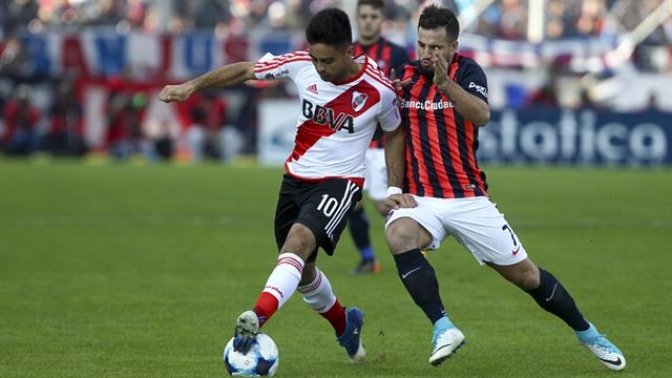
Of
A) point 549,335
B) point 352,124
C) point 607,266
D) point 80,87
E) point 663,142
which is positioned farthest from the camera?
point 80,87

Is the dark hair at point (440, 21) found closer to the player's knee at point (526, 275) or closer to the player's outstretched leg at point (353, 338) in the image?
the player's knee at point (526, 275)

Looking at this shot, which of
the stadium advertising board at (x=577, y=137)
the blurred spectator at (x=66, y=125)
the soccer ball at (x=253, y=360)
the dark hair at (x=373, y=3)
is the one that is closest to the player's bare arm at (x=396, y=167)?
the soccer ball at (x=253, y=360)

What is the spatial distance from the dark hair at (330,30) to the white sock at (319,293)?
139cm

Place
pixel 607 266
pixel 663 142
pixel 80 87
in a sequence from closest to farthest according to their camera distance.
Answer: pixel 607 266 < pixel 663 142 < pixel 80 87

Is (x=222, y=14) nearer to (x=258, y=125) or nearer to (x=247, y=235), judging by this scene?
(x=258, y=125)

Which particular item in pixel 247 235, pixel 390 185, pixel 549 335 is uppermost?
pixel 390 185

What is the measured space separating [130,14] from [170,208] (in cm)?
1599

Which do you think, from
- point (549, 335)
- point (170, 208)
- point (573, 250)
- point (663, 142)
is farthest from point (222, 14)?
point (549, 335)

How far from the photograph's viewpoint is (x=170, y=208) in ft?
63.2

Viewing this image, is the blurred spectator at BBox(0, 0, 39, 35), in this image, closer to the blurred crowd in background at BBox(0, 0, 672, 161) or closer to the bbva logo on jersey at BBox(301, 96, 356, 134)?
the blurred crowd in background at BBox(0, 0, 672, 161)

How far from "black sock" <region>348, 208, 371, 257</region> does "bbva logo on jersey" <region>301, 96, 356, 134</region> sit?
4.74m

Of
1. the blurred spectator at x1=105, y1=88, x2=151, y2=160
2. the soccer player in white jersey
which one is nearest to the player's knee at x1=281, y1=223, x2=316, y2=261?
the soccer player in white jersey

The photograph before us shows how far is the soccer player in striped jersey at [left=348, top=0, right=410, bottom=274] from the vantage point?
12617mm

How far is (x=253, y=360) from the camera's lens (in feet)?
23.6
